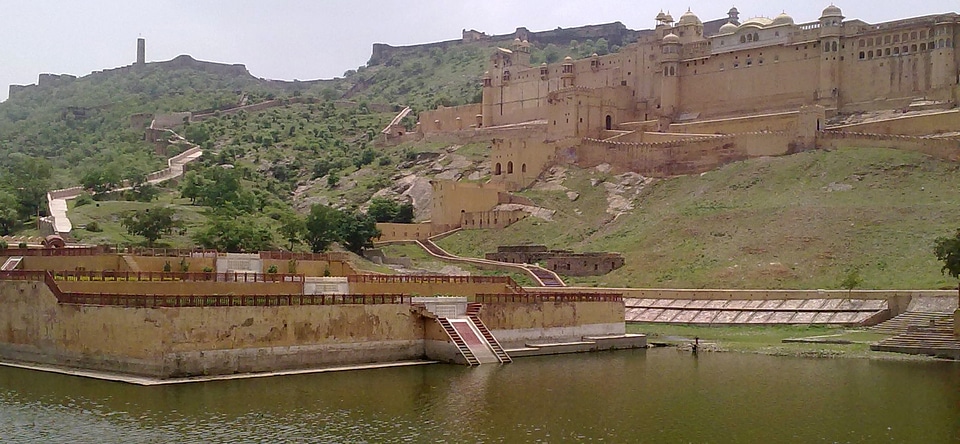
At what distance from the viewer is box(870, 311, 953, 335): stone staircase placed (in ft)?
128

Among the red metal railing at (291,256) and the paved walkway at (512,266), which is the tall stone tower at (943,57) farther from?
the red metal railing at (291,256)

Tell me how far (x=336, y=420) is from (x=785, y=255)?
A: 3354 centimetres

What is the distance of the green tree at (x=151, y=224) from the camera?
6006 cm

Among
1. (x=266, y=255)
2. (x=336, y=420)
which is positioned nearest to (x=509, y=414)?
(x=336, y=420)

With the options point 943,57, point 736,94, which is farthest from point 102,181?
point 943,57

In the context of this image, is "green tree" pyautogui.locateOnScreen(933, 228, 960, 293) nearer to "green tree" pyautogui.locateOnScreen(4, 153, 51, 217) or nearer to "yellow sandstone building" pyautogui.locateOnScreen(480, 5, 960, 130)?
"yellow sandstone building" pyautogui.locateOnScreen(480, 5, 960, 130)

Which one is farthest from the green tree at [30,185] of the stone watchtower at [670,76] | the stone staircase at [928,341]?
the stone staircase at [928,341]

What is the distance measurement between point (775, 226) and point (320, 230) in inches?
995

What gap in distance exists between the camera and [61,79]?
7343 inches

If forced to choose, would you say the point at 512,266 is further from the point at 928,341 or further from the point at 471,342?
the point at 928,341

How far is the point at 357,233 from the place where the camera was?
64.8 metres

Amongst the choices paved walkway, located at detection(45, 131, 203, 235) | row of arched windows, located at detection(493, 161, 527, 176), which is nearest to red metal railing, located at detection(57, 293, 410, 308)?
paved walkway, located at detection(45, 131, 203, 235)

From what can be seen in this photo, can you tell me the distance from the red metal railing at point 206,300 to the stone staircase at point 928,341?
1758 centimetres

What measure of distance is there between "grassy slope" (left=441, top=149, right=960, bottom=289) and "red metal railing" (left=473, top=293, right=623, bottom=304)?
11079mm
